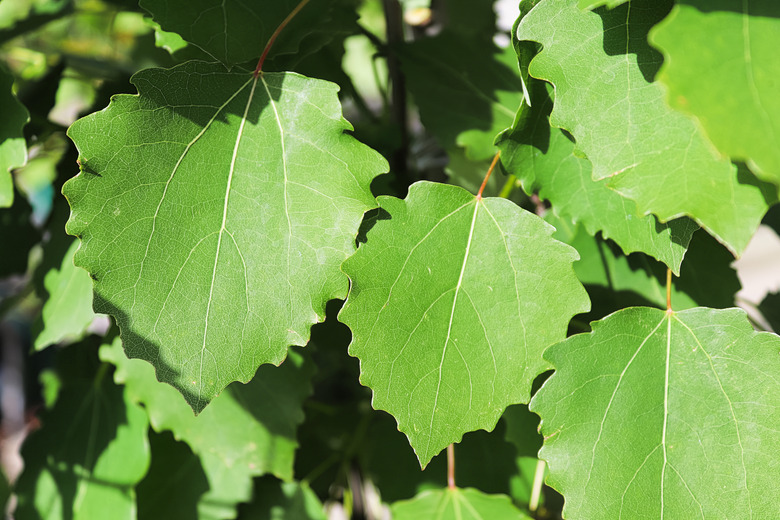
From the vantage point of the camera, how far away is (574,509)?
1.55 ft

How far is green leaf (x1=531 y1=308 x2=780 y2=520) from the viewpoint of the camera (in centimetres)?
47

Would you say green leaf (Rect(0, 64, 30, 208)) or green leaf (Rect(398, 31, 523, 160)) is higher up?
green leaf (Rect(0, 64, 30, 208))

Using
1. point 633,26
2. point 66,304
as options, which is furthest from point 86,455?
point 633,26

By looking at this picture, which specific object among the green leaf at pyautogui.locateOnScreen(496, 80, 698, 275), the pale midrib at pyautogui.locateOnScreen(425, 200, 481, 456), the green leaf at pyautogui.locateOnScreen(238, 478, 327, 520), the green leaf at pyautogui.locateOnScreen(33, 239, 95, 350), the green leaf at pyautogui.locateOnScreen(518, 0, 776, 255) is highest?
the green leaf at pyautogui.locateOnScreen(518, 0, 776, 255)

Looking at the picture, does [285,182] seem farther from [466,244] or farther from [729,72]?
[729,72]

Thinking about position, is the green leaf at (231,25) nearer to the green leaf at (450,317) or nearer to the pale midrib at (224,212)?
the pale midrib at (224,212)

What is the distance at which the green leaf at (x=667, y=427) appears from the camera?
47cm

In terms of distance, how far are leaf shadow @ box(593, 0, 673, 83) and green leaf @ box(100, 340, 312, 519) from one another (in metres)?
0.42

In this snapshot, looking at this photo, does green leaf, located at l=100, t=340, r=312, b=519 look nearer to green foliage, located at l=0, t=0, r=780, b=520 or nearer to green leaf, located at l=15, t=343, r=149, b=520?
green leaf, located at l=15, t=343, r=149, b=520

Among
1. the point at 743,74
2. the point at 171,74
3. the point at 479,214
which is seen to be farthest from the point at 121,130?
the point at 743,74

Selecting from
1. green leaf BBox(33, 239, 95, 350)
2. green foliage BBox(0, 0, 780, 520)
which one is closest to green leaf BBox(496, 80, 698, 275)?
green foliage BBox(0, 0, 780, 520)

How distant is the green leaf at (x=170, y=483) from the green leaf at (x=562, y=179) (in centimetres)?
52

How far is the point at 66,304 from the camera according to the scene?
639mm

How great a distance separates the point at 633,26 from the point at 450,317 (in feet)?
0.80
